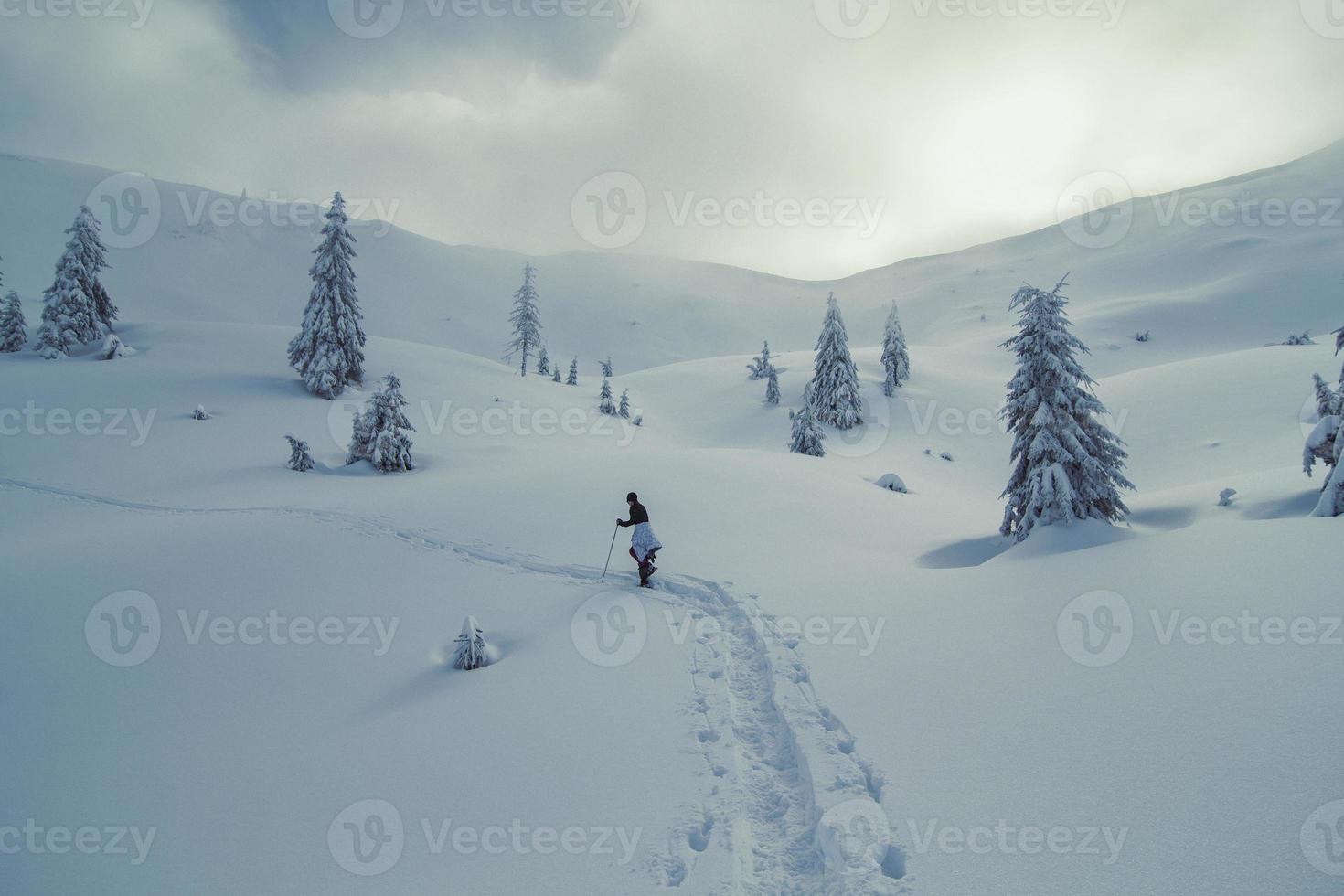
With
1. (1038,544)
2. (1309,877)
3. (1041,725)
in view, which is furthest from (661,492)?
(1309,877)

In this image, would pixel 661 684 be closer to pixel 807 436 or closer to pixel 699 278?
pixel 807 436

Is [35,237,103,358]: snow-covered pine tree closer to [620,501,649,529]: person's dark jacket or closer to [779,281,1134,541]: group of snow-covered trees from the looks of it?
[620,501,649,529]: person's dark jacket

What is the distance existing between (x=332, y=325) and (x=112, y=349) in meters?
12.0

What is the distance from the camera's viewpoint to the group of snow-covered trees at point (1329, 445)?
8.41 m

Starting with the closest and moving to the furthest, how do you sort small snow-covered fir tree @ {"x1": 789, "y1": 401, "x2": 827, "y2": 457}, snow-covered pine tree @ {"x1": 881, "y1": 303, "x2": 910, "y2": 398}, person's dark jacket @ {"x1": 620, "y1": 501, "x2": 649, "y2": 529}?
person's dark jacket @ {"x1": 620, "y1": 501, "x2": 649, "y2": 529}
small snow-covered fir tree @ {"x1": 789, "y1": 401, "x2": 827, "y2": 457}
snow-covered pine tree @ {"x1": 881, "y1": 303, "x2": 910, "y2": 398}

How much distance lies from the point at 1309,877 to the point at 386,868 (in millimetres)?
6575

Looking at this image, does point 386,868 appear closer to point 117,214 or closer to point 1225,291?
point 1225,291

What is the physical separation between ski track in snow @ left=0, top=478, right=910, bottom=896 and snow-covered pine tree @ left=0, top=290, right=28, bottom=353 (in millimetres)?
46525

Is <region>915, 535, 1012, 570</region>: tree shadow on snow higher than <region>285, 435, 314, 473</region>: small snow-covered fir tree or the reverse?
the reverse

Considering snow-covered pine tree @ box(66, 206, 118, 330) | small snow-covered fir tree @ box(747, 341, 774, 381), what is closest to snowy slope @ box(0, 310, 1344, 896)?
snow-covered pine tree @ box(66, 206, 118, 330)

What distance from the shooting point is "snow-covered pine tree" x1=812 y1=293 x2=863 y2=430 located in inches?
1725

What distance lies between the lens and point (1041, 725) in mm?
5277

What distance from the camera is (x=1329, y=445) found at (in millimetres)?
10578

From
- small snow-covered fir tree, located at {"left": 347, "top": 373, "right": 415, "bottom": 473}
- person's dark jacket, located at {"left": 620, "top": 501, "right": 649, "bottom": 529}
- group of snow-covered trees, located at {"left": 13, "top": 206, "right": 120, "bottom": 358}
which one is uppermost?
group of snow-covered trees, located at {"left": 13, "top": 206, "right": 120, "bottom": 358}
